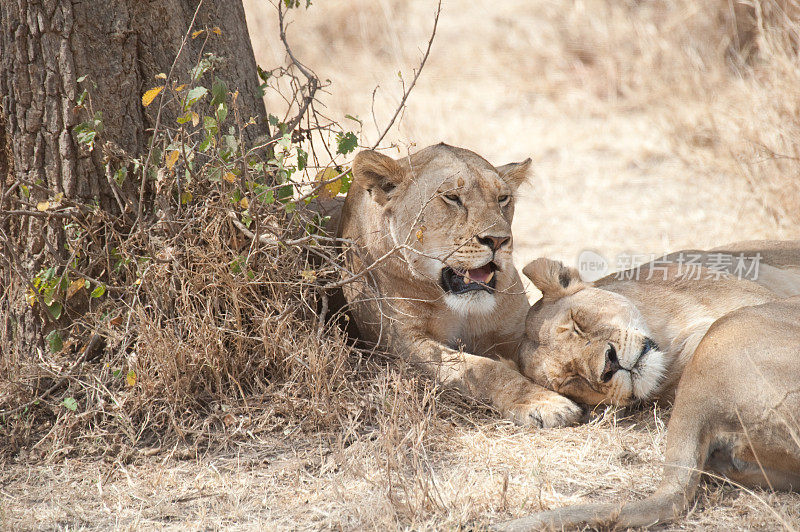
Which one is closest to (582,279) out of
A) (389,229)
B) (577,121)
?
(389,229)

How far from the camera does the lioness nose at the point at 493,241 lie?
3764mm

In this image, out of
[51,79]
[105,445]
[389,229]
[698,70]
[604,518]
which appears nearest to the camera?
→ [604,518]

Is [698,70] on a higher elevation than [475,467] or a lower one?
higher

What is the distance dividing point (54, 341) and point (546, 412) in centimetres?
Answer: 215

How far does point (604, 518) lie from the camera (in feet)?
8.43

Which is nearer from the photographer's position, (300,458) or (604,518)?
(604,518)

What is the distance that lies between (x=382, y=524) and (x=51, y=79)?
2.40 metres

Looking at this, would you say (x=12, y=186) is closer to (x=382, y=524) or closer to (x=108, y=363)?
(x=108, y=363)

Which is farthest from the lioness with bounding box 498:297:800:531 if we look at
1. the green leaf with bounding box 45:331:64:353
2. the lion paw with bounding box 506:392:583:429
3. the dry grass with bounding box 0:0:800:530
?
the green leaf with bounding box 45:331:64:353

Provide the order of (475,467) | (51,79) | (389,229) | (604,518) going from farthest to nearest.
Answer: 1. (389,229)
2. (51,79)
3. (475,467)
4. (604,518)

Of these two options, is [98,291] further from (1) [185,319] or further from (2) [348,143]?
(2) [348,143]

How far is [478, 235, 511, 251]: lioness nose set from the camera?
12.3 feet

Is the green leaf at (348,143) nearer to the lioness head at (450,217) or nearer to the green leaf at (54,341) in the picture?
the lioness head at (450,217)

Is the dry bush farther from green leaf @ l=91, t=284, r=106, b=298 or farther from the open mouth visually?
the open mouth
